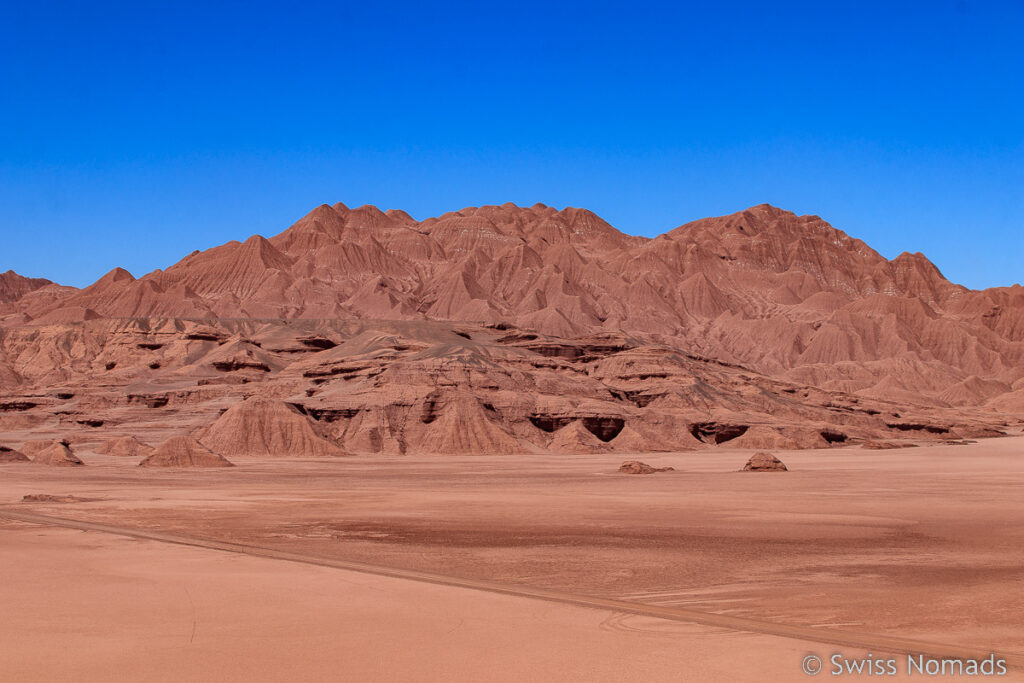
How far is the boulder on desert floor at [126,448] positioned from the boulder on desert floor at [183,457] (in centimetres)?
1041

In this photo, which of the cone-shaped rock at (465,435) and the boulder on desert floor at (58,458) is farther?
the cone-shaped rock at (465,435)

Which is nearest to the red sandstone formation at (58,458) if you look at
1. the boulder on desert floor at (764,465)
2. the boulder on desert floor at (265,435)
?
the boulder on desert floor at (265,435)

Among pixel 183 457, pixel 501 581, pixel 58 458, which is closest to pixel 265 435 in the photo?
pixel 183 457

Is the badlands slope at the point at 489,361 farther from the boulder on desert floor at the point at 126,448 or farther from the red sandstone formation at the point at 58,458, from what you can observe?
the red sandstone formation at the point at 58,458

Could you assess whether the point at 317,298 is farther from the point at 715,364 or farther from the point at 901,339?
the point at 901,339

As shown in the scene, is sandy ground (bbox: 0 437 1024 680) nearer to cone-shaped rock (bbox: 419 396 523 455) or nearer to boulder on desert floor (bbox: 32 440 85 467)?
boulder on desert floor (bbox: 32 440 85 467)

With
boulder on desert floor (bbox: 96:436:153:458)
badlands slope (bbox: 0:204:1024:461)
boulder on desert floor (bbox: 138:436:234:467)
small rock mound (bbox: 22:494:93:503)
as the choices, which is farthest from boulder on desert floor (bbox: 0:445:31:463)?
small rock mound (bbox: 22:494:93:503)

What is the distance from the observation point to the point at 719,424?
254ft

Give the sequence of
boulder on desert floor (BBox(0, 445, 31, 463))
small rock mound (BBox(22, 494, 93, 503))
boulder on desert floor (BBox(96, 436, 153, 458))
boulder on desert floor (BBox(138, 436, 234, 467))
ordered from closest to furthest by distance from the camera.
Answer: small rock mound (BBox(22, 494, 93, 503)) → boulder on desert floor (BBox(138, 436, 234, 467)) → boulder on desert floor (BBox(0, 445, 31, 463)) → boulder on desert floor (BBox(96, 436, 153, 458))

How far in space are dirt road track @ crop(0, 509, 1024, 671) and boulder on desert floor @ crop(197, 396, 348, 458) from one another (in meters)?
44.4

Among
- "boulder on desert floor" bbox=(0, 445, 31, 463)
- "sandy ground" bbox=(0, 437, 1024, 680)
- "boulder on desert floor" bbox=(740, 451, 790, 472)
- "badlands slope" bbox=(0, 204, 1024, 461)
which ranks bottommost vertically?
"boulder on desert floor" bbox=(0, 445, 31, 463)

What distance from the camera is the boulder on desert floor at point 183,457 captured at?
50344mm

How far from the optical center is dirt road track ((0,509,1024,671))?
9859 millimetres

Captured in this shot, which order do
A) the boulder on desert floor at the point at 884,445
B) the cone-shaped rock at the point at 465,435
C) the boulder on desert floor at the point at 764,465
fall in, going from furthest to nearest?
the boulder on desert floor at the point at 884,445 → the cone-shaped rock at the point at 465,435 → the boulder on desert floor at the point at 764,465
